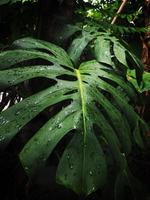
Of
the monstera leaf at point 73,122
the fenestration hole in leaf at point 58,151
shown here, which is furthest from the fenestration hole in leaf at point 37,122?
the monstera leaf at point 73,122

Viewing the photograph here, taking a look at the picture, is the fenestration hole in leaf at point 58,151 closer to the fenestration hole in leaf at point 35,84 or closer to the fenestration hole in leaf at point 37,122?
the fenestration hole in leaf at point 37,122

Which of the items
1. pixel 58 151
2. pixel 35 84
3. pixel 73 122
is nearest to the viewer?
pixel 73 122

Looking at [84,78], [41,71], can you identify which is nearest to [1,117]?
[41,71]

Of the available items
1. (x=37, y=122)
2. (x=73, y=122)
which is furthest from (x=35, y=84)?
(x=73, y=122)

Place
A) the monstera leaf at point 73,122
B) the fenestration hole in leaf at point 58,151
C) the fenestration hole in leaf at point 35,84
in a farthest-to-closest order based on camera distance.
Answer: the fenestration hole in leaf at point 35,84 < the fenestration hole in leaf at point 58,151 < the monstera leaf at point 73,122

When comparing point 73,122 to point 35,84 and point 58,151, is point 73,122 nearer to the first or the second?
point 58,151

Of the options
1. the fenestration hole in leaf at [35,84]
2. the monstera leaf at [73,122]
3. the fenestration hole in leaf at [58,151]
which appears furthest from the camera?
the fenestration hole in leaf at [35,84]

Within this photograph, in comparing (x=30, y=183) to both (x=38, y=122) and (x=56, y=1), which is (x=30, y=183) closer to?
(x=38, y=122)

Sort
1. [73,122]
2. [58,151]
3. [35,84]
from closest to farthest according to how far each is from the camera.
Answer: [73,122], [58,151], [35,84]

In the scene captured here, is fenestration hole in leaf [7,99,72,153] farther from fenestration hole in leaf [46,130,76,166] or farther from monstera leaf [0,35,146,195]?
monstera leaf [0,35,146,195]
